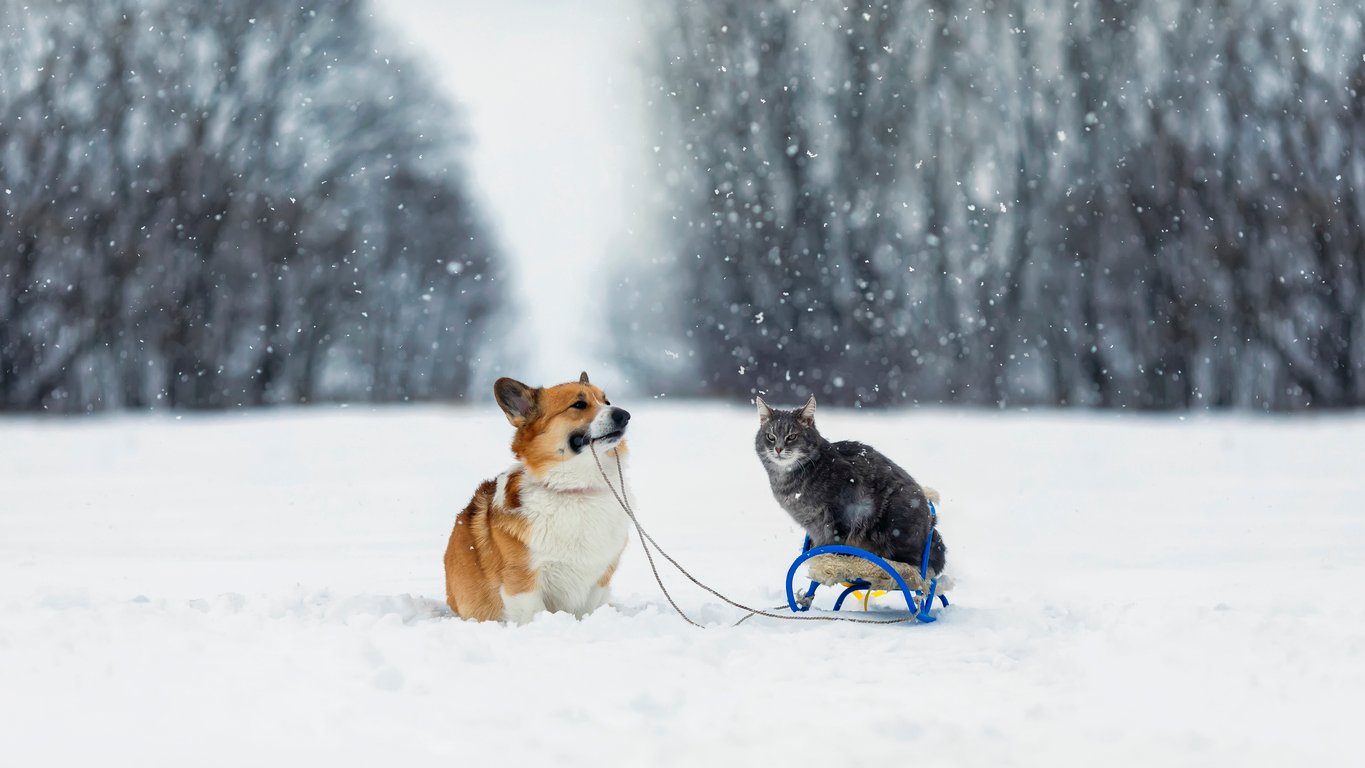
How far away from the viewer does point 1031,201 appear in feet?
53.9

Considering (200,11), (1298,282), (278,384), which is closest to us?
(1298,282)

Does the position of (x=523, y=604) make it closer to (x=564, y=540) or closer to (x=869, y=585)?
(x=564, y=540)

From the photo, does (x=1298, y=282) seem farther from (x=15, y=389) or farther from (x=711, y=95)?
(x=15, y=389)

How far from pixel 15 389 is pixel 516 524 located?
1581 cm

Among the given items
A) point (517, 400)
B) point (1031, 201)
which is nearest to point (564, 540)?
point (517, 400)

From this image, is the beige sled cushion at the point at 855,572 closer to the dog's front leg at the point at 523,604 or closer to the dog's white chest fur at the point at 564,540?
the dog's white chest fur at the point at 564,540

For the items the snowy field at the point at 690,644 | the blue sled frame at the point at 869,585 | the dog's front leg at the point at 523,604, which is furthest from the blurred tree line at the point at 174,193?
the blue sled frame at the point at 869,585

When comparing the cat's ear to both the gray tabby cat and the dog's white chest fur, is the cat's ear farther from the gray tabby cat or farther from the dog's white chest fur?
the dog's white chest fur

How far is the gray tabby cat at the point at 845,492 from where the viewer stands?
16.7 feet

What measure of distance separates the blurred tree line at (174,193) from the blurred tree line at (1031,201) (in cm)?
707

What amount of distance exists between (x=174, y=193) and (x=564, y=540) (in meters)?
15.6

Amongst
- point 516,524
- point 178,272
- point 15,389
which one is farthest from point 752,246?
point 516,524

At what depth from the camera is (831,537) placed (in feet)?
17.3

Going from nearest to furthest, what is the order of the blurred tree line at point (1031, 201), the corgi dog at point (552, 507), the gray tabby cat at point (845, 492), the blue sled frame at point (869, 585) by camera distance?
the corgi dog at point (552, 507), the blue sled frame at point (869, 585), the gray tabby cat at point (845, 492), the blurred tree line at point (1031, 201)
